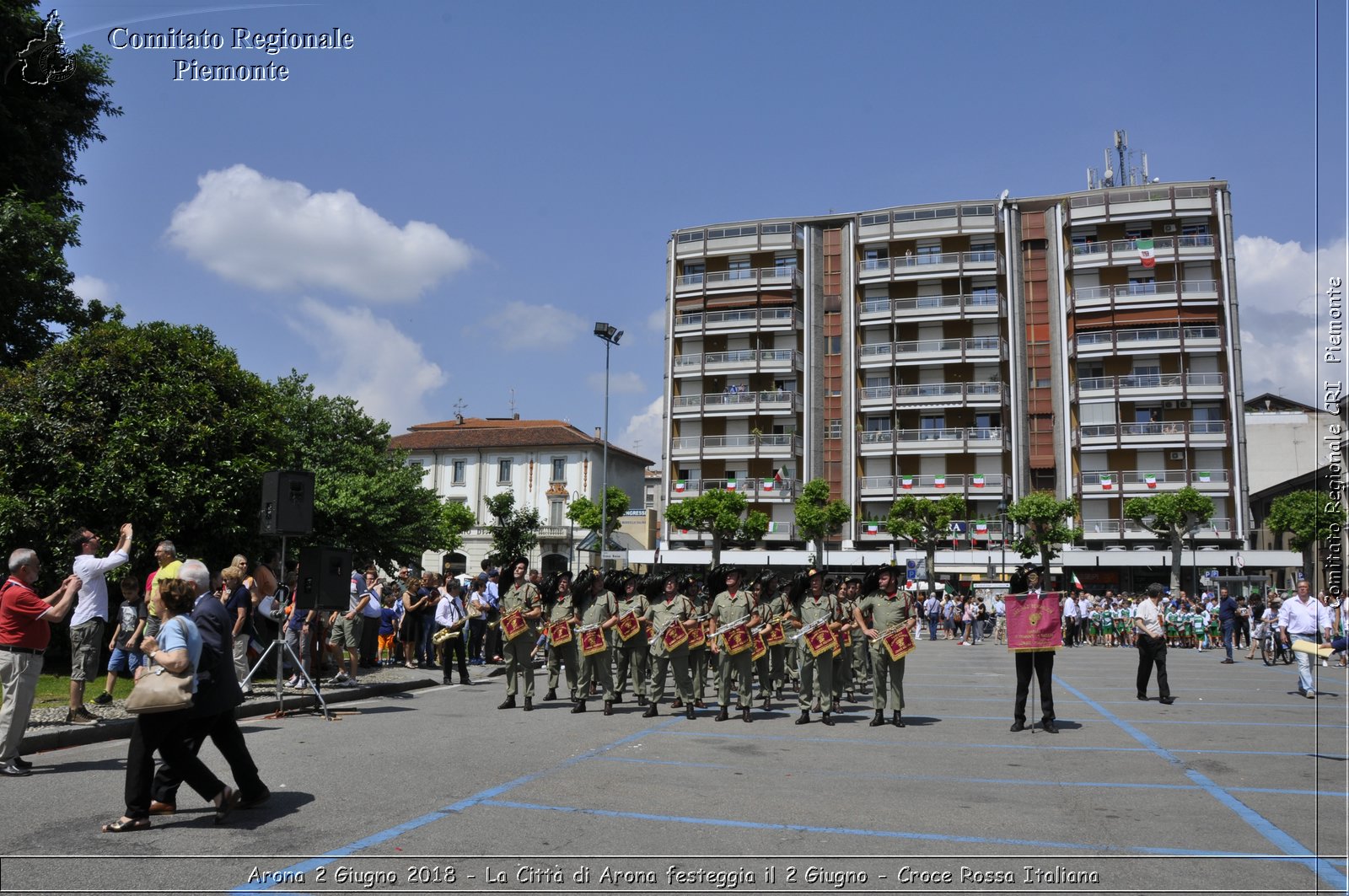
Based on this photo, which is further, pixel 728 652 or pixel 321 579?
pixel 321 579

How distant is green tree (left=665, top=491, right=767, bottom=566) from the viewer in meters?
56.4

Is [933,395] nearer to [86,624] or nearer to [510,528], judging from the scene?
[510,528]

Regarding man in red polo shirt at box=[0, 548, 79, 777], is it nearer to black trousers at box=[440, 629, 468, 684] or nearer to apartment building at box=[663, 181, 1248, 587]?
black trousers at box=[440, 629, 468, 684]

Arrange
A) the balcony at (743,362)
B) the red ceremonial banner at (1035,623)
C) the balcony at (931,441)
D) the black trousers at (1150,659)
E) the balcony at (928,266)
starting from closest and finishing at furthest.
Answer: the red ceremonial banner at (1035,623), the black trousers at (1150,659), the balcony at (931,441), the balcony at (928,266), the balcony at (743,362)

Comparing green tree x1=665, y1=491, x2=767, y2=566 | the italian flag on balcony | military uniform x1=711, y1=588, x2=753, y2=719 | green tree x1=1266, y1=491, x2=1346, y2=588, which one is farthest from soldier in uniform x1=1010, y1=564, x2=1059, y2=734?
the italian flag on balcony

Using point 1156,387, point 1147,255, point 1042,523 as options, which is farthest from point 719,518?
point 1147,255

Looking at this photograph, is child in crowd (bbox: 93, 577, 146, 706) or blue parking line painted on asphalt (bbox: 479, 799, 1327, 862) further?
child in crowd (bbox: 93, 577, 146, 706)

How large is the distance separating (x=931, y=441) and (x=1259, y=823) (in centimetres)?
5260

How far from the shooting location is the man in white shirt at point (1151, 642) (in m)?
15.1

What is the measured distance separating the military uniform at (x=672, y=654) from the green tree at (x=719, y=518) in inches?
1681

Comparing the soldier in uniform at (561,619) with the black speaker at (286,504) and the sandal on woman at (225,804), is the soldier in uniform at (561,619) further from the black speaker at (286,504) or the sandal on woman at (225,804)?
the sandal on woman at (225,804)

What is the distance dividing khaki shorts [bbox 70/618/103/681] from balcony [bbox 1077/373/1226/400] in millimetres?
54854

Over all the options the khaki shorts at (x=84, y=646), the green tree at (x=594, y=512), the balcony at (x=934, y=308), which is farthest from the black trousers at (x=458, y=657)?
the green tree at (x=594, y=512)

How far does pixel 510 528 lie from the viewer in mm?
63375
